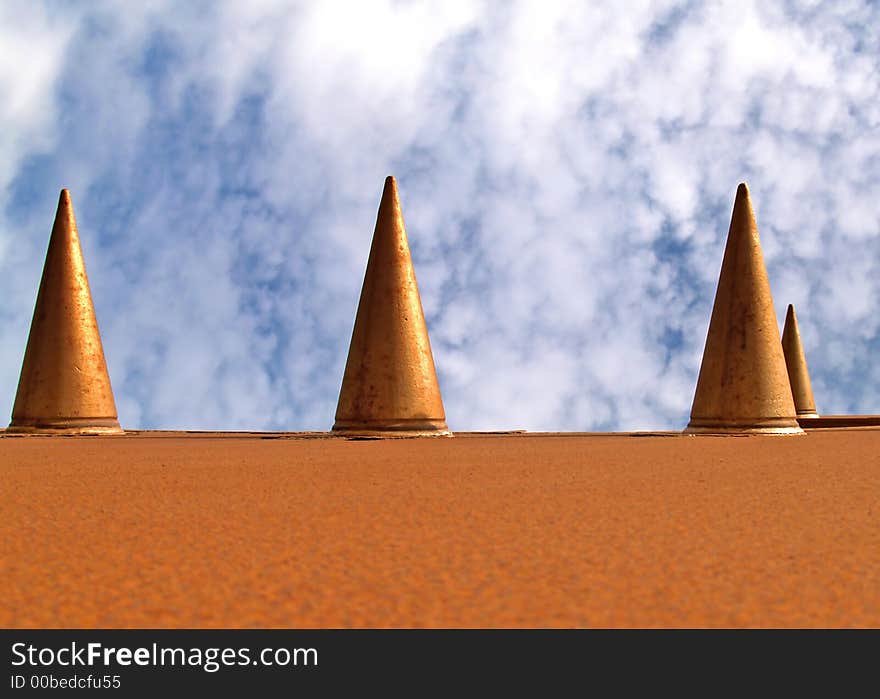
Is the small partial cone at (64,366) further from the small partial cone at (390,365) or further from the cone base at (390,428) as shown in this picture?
the cone base at (390,428)

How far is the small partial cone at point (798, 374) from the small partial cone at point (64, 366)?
1417cm

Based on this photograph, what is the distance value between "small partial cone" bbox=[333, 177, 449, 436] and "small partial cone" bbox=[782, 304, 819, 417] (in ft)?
37.4

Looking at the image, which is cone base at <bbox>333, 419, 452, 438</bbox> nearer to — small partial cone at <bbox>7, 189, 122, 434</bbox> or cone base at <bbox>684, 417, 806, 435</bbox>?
cone base at <bbox>684, 417, 806, 435</bbox>

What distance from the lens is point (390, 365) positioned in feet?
35.8

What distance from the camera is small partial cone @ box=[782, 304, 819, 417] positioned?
1967 centimetres

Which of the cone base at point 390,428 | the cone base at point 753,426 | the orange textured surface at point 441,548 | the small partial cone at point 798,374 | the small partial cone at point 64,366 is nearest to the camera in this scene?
the orange textured surface at point 441,548

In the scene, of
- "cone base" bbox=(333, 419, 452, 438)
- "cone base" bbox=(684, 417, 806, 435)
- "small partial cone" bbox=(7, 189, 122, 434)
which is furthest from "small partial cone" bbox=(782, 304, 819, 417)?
"small partial cone" bbox=(7, 189, 122, 434)

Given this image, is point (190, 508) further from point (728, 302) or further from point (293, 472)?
point (728, 302)

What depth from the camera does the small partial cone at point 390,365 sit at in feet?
35.8

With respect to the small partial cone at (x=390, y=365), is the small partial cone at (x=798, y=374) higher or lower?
higher

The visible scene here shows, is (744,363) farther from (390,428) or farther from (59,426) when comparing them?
(59,426)

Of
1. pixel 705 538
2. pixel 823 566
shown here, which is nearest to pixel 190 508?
pixel 705 538

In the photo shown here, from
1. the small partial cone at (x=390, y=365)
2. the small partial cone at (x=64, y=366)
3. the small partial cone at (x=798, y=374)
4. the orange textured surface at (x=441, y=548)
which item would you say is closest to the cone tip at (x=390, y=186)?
the small partial cone at (x=390, y=365)
